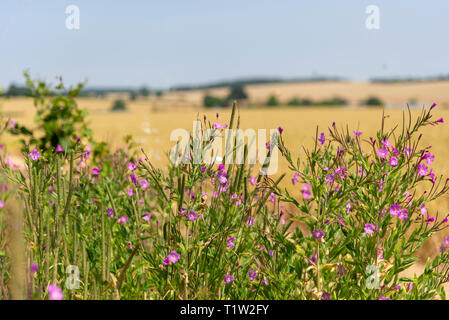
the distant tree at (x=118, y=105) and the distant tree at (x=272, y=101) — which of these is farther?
the distant tree at (x=272, y=101)

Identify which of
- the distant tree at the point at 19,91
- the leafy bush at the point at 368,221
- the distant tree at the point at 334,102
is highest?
the distant tree at the point at 19,91

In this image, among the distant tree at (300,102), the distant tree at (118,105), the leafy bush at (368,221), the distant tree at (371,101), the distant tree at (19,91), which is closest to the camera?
the leafy bush at (368,221)

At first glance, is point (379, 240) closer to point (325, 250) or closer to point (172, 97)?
point (325, 250)

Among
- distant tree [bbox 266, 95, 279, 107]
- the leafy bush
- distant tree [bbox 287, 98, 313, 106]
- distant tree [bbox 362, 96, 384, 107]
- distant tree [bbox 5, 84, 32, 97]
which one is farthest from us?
distant tree [bbox 266, 95, 279, 107]

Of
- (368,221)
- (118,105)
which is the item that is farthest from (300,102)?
(368,221)

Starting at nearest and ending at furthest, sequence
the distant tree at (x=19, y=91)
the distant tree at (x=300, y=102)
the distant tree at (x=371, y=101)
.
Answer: the distant tree at (x=19, y=91)
the distant tree at (x=371, y=101)
the distant tree at (x=300, y=102)

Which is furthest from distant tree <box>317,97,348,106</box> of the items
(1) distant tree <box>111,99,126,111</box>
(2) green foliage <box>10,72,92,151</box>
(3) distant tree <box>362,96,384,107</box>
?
(2) green foliage <box>10,72,92,151</box>

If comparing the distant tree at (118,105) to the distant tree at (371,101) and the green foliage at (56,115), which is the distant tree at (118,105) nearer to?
the distant tree at (371,101)

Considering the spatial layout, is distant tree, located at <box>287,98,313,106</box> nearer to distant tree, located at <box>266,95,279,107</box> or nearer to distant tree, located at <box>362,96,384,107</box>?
distant tree, located at <box>266,95,279,107</box>

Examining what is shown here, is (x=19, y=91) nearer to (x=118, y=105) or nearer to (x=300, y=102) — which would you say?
(x=300, y=102)

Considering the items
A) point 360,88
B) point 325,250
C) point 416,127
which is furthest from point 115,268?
point 360,88

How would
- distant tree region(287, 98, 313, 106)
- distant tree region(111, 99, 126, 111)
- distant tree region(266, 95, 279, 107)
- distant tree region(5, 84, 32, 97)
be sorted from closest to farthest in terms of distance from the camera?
1. distant tree region(5, 84, 32, 97)
2. distant tree region(287, 98, 313, 106)
3. distant tree region(111, 99, 126, 111)
4. distant tree region(266, 95, 279, 107)

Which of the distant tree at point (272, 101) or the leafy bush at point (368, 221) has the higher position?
the distant tree at point (272, 101)

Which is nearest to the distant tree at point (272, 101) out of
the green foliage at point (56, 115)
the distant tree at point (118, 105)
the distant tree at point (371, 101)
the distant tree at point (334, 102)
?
the distant tree at point (334, 102)
